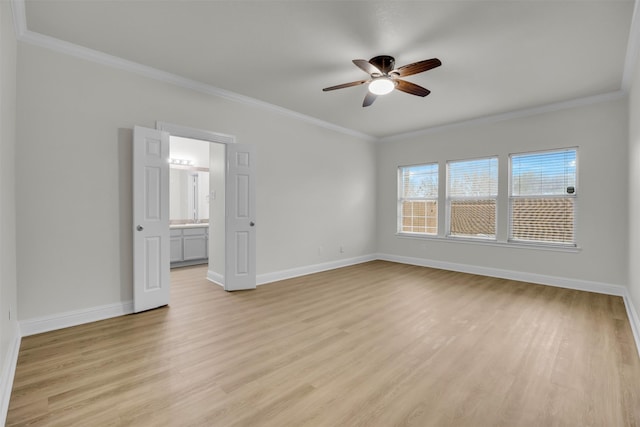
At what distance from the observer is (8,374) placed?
6.51 ft

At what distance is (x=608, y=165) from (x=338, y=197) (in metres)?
4.13

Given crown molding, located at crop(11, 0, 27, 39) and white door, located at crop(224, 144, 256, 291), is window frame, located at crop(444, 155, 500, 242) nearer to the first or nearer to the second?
white door, located at crop(224, 144, 256, 291)

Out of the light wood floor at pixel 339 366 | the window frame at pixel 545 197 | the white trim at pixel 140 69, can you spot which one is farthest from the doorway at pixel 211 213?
the window frame at pixel 545 197

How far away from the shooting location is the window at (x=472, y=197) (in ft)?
17.6

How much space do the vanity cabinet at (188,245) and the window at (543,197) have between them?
235 inches

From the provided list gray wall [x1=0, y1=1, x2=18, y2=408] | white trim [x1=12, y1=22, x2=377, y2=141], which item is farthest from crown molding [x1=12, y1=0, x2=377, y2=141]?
gray wall [x1=0, y1=1, x2=18, y2=408]

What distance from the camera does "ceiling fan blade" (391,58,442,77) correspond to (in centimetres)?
272

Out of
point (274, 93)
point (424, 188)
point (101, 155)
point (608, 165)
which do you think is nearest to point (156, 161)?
point (101, 155)

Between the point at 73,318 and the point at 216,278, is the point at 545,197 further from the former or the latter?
the point at 73,318

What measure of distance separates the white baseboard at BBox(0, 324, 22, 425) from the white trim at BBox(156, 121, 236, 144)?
2430mm

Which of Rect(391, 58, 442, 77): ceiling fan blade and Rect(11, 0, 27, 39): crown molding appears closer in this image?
Rect(11, 0, 27, 39): crown molding

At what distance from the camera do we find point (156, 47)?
9.95ft

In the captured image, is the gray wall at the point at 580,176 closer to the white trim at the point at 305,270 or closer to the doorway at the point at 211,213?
the white trim at the point at 305,270

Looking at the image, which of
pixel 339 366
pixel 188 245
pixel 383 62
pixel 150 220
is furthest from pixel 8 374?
pixel 188 245
